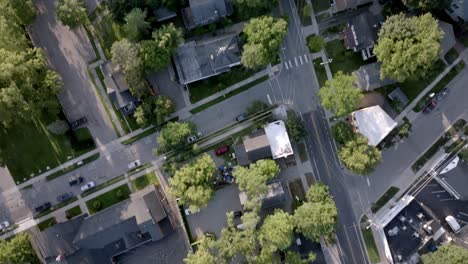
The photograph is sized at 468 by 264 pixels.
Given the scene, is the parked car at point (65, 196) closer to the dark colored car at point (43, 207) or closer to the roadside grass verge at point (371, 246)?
the dark colored car at point (43, 207)

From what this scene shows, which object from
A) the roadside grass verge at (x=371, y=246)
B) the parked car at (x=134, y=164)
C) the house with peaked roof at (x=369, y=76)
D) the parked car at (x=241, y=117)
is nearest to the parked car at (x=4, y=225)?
the parked car at (x=134, y=164)

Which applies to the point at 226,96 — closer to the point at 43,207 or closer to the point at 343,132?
the point at 343,132

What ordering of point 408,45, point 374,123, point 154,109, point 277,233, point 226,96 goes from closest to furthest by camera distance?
1. point 408,45
2. point 277,233
3. point 154,109
4. point 374,123
5. point 226,96

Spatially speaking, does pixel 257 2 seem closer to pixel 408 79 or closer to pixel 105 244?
pixel 408 79

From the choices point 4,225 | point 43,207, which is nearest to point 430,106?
point 43,207

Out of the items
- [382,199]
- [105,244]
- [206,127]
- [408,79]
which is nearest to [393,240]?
[382,199]

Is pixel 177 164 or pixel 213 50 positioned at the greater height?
pixel 213 50
